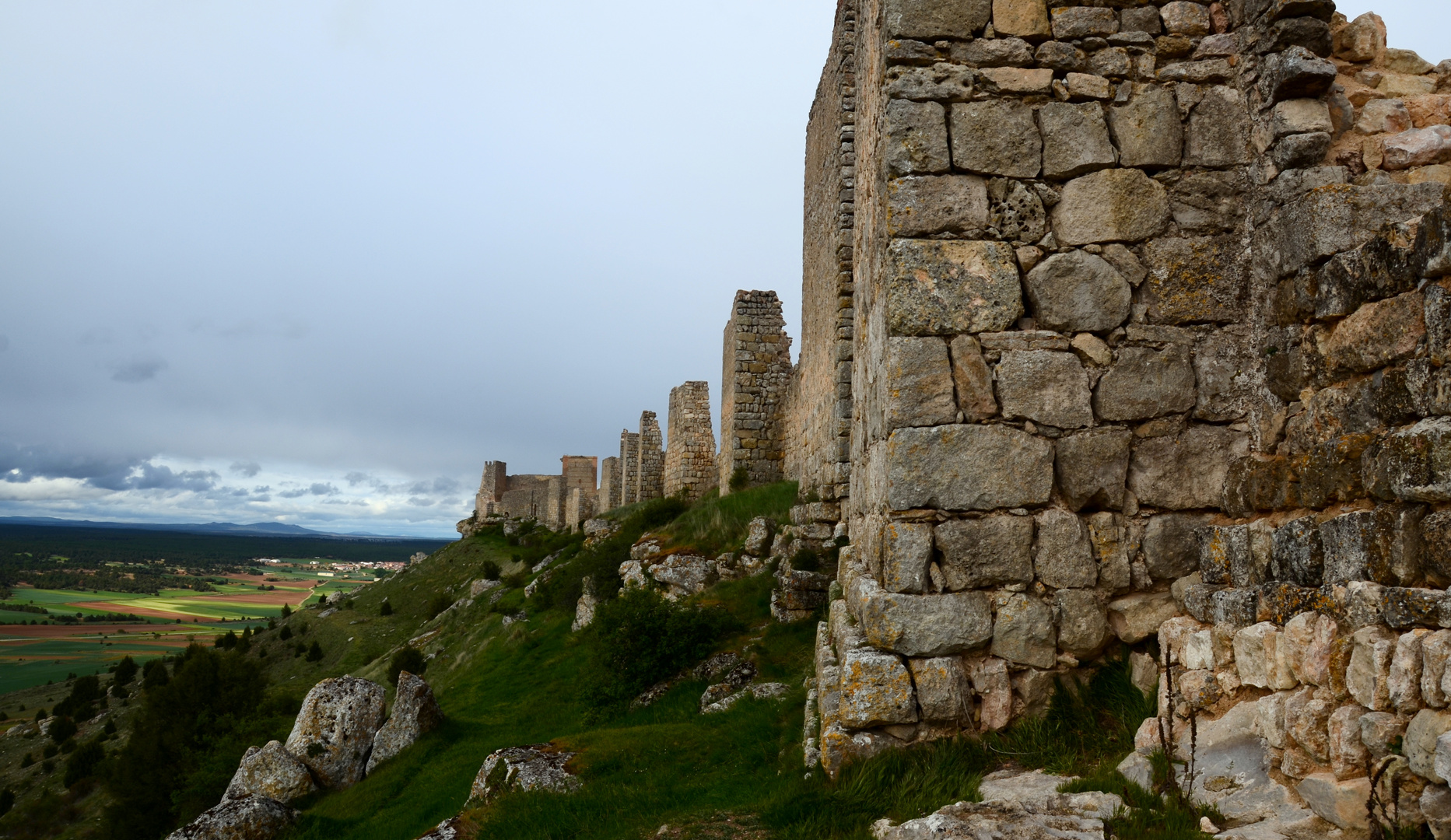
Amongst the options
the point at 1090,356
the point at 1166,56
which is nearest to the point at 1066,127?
the point at 1166,56

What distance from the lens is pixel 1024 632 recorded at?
4.02 metres

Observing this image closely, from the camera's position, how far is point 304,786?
10797mm

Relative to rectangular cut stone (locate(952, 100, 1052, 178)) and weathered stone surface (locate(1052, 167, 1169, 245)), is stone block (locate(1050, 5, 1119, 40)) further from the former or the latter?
weathered stone surface (locate(1052, 167, 1169, 245))

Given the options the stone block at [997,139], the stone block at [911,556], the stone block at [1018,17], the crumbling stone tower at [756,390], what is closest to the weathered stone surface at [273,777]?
the crumbling stone tower at [756,390]

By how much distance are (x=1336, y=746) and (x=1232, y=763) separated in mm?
544

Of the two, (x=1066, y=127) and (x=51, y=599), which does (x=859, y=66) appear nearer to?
(x=1066, y=127)

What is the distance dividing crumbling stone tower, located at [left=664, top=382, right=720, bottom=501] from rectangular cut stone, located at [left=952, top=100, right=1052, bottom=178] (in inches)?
696

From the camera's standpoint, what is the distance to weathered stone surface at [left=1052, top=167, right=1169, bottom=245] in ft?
14.0

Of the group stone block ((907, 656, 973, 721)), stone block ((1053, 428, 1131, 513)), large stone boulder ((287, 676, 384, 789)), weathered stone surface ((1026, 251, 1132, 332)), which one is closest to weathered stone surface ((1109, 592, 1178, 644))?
stone block ((1053, 428, 1131, 513))

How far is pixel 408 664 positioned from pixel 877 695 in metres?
16.5

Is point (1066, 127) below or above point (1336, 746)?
above

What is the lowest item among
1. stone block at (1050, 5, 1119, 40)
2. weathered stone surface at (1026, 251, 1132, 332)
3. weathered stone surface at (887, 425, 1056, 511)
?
weathered stone surface at (887, 425, 1056, 511)

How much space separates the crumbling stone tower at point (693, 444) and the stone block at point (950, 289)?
17612mm

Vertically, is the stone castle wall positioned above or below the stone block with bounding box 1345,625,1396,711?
above
